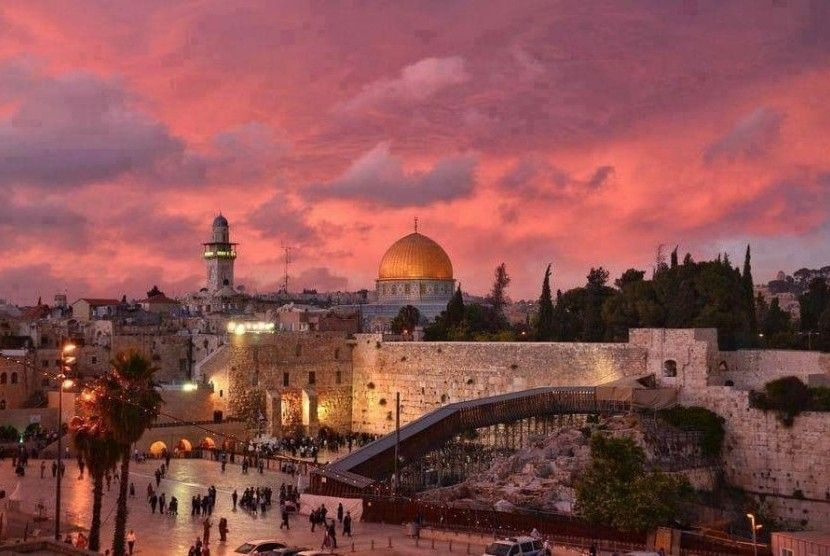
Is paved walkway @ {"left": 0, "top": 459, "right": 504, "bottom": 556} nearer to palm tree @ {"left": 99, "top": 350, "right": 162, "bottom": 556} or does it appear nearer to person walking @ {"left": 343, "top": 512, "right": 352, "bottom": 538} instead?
person walking @ {"left": 343, "top": 512, "right": 352, "bottom": 538}

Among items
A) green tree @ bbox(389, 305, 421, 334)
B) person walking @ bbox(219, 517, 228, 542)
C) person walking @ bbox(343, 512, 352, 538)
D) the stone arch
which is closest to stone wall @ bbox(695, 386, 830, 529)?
person walking @ bbox(343, 512, 352, 538)

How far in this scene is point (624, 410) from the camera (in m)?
32.9

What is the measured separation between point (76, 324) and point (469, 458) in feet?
78.9

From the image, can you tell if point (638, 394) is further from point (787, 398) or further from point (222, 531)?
point (222, 531)

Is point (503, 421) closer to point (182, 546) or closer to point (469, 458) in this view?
point (469, 458)

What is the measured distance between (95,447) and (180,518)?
5301mm

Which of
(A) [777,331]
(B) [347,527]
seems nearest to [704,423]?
(A) [777,331]

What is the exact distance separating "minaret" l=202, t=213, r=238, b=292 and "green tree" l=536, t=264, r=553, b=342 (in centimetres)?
3260

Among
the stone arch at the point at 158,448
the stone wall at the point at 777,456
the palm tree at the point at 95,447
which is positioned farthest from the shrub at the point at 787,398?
the stone arch at the point at 158,448

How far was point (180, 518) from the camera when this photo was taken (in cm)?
2525

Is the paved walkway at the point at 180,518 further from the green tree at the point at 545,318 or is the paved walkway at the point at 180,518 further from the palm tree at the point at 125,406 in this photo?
the green tree at the point at 545,318

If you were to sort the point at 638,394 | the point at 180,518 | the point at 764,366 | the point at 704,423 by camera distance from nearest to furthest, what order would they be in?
1. the point at 180,518
2. the point at 704,423
3. the point at 638,394
4. the point at 764,366

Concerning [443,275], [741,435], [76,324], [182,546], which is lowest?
[182,546]

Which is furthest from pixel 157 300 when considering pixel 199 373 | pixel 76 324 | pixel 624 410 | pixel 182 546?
pixel 182 546
